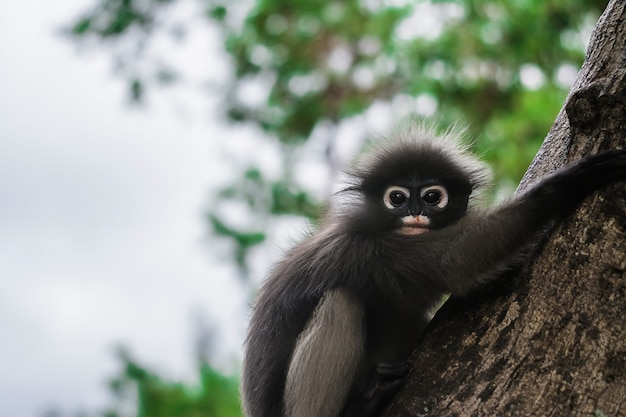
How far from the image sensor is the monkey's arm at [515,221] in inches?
118

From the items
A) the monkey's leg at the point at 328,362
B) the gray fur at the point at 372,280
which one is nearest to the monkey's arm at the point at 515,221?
the gray fur at the point at 372,280

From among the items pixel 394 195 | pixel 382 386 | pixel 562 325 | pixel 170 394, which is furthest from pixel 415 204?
pixel 170 394

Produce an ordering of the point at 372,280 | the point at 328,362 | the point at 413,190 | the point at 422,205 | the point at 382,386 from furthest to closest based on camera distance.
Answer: the point at 413,190 < the point at 422,205 < the point at 372,280 < the point at 328,362 < the point at 382,386

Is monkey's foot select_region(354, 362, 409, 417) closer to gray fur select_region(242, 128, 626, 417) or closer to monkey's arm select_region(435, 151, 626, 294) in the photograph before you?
gray fur select_region(242, 128, 626, 417)

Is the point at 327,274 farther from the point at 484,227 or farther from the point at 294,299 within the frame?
the point at 484,227

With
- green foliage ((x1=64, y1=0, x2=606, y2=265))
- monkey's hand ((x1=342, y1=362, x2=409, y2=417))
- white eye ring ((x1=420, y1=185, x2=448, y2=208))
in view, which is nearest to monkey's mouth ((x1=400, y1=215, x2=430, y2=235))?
white eye ring ((x1=420, y1=185, x2=448, y2=208))

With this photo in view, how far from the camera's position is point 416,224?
3863mm

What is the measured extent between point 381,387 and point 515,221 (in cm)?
86

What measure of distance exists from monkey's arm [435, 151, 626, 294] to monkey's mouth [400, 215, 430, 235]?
20 cm

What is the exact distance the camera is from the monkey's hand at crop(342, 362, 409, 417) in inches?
130

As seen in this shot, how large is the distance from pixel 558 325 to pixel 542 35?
787 cm

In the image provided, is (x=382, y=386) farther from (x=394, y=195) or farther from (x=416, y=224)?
(x=394, y=195)

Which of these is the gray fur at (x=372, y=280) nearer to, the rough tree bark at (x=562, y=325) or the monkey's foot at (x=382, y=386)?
the monkey's foot at (x=382, y=386)

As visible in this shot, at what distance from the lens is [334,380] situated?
11.8 ft
